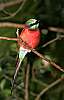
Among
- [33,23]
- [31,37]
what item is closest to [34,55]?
[31,37]

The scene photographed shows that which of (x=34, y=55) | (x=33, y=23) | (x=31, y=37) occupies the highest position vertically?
(x=33, y=23)

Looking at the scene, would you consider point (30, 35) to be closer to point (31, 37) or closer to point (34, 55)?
point (31, 37)

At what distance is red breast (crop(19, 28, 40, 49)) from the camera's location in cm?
183

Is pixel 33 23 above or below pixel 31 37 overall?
above

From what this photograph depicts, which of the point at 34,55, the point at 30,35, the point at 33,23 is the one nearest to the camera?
the point at 33,23

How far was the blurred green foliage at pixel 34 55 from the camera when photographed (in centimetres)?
268

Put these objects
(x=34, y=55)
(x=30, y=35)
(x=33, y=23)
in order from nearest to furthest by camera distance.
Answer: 1. (x=33, y=23)
2. (x=30, y=35)
3. (x=34, y=55)

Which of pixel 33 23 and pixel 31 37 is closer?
pixel 33 23

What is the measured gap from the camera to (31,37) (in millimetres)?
1860

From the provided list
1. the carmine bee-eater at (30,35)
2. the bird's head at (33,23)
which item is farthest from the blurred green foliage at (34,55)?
the bird's head at (33,23)

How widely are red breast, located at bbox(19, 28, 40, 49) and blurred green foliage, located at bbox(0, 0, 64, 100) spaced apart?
0.70 m

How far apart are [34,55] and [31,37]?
2.86 feet

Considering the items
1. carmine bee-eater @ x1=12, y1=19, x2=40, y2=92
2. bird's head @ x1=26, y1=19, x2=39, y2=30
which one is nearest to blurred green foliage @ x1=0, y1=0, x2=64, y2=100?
carmine bee-eater @ x1=12, y1=19, x2=40, y2=92

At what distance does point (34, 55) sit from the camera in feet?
8.95
